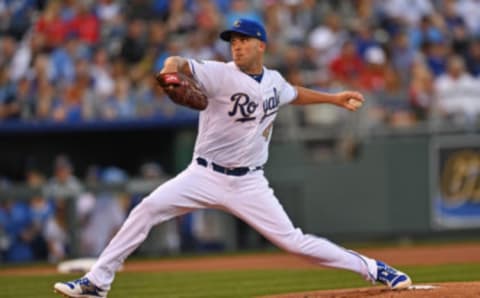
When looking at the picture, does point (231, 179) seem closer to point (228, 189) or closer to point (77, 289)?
point (228, 189)

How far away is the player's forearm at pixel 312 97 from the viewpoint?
7.68m

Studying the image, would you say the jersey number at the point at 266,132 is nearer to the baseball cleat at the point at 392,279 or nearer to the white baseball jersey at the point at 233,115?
the white baseball jersey at the point at 233,115

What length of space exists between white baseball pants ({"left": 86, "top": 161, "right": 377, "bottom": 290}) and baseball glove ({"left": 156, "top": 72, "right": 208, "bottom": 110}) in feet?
1.86

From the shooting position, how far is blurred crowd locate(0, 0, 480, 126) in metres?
15.1

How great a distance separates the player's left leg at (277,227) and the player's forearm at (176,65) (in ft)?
2.74

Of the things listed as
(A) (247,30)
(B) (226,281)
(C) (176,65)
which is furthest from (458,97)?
(C) (176,65)

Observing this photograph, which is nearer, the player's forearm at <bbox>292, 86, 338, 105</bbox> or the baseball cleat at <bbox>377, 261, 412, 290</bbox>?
the baseball cleat at <bbox>377, 261, 412, 290</bbox>

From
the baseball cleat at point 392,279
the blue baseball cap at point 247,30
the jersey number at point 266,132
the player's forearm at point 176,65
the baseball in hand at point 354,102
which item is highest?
the blue baseball cap at point 247,30

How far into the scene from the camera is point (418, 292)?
23.9 ft

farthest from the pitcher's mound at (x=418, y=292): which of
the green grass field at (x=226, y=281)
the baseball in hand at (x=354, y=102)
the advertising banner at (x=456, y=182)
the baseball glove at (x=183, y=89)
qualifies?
the advertising banner at (x=456, y=182)

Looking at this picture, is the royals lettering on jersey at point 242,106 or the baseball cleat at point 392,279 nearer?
the royals lettering on jersey at point 242,106

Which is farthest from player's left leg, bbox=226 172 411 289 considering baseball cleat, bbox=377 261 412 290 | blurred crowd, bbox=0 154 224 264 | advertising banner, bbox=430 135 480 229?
advertising banner, bbox=430 135 480 229

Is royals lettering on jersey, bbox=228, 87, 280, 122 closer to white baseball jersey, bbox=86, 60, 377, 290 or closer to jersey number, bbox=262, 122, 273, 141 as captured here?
white baseball jersey, bbox=86, 60, 377, 290

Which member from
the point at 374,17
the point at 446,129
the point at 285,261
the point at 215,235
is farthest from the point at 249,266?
the point at 374,17
